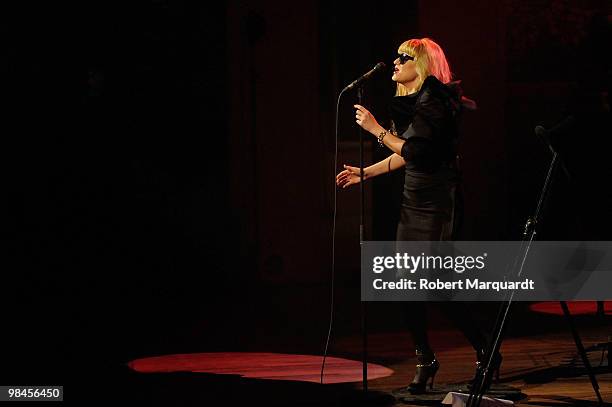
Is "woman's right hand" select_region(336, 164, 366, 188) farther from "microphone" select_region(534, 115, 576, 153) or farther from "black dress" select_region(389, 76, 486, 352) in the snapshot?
"microphone" select_region(534, 115, 576, 153)

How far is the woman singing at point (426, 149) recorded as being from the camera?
5.41 metres

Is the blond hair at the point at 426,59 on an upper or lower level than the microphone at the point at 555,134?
upper

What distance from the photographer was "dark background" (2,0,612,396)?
33.5ft

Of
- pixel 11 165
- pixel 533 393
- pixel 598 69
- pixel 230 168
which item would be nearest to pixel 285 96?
pixel 230 168

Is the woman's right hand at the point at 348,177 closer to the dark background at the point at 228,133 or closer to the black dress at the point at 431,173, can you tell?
the black dress at the point at 431,173

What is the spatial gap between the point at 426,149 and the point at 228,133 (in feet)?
17.8

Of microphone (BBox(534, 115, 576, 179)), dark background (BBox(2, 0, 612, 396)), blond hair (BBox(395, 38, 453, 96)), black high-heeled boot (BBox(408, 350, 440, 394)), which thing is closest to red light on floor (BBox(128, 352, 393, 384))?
black high-heeled boot (BBox(408, 350, 440, 394))

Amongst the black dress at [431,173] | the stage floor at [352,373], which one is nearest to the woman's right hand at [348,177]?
the black dress at [431,173]

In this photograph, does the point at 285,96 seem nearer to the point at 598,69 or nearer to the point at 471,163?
the point at 471,163

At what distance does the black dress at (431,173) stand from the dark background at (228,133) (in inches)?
172

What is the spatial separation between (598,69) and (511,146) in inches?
187

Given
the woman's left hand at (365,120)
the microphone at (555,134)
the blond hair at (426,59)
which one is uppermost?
the blond hair at (426,59)

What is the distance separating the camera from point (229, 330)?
823cm

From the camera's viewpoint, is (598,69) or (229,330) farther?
(229,330)
